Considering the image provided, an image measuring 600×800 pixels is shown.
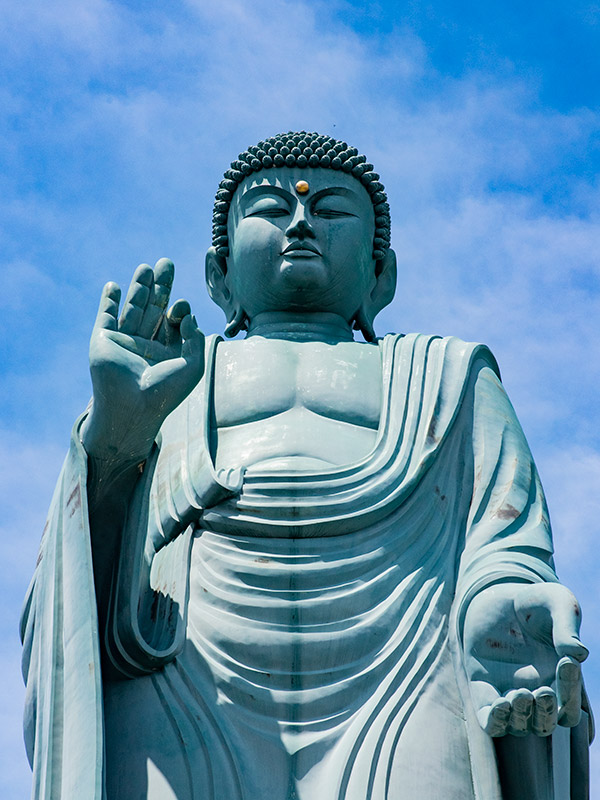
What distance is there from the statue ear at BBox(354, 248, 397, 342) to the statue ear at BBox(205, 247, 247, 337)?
0.73m

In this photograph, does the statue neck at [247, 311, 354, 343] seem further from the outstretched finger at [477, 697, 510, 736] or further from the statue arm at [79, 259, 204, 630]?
the outstretched finger at [477, 697, 510, 736]

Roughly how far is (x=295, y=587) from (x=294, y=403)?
51.0 inches

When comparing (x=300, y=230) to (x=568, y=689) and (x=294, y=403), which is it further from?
(x=568, y=689)

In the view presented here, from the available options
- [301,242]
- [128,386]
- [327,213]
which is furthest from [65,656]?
[327,213]

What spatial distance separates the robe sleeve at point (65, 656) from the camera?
29.5ft

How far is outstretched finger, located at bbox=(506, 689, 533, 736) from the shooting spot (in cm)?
901

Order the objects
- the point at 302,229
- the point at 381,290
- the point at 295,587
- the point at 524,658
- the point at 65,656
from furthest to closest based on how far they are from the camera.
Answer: the point at 381,290 → the point at 302,229 → the point at 295,587 → the point at 65,656 → the point at 524,658

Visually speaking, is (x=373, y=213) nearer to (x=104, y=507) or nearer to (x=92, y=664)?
(x=104, y=507)

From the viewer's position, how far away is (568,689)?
877 centimetres

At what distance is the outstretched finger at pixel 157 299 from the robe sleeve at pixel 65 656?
2.23 feet

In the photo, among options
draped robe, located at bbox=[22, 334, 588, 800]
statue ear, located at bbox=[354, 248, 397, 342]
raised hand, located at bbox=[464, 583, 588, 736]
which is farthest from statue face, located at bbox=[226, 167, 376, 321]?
raised hand, located at bbox=[464, 583, 588, 736]

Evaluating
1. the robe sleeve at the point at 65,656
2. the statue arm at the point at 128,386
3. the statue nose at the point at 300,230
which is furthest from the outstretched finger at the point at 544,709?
the statue nose at the point at 300,230

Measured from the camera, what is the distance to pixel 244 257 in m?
11.3

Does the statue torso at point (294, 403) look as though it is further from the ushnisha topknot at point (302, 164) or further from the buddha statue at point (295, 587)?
the ushnisha topknot at point (302, 164)
